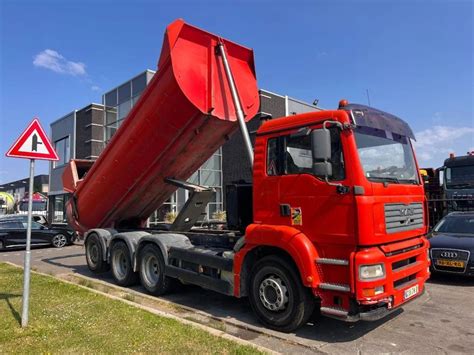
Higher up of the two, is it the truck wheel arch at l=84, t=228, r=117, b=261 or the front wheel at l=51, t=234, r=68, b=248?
the truck wheel arch at l=84, t=228, r=117, b=261

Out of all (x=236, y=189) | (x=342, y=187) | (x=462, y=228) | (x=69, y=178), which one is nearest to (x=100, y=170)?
(x=69, y=178)

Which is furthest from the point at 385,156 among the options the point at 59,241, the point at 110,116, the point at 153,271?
the point at 110,116

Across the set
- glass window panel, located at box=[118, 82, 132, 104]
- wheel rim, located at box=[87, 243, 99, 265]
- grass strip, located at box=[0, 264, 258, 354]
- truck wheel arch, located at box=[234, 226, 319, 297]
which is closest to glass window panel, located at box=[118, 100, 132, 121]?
glass window panel, located at box=[118, 82, 132, 104]

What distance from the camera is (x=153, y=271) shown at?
7977mm

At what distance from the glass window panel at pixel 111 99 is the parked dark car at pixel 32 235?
9.95 meters

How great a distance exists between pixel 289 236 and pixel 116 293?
429 centimetres

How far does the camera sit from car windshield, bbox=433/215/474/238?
9.64 metres

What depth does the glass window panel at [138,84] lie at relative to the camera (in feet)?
72.2

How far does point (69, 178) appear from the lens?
10562 mm

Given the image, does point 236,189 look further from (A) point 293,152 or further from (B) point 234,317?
(B) point 234,317

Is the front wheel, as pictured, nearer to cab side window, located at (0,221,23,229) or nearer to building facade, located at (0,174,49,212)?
cab side window, located at (0,221,23,229)

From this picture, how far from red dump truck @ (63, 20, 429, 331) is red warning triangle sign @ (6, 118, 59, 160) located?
2063 mm

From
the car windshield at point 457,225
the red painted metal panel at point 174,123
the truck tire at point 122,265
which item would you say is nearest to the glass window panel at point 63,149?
the red painted metal panel at point 174,123

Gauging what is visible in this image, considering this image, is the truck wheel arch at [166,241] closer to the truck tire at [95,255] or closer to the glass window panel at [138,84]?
the truck tire at [95,255]
